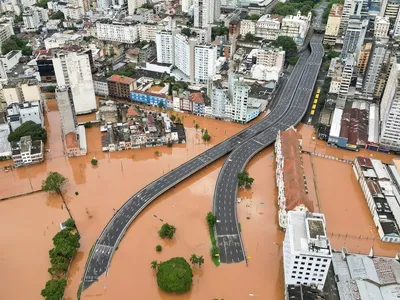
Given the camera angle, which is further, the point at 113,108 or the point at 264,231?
the point at 113,108

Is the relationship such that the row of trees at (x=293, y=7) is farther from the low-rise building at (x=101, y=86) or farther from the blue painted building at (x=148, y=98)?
the low-rise building at (x=101, y=86)

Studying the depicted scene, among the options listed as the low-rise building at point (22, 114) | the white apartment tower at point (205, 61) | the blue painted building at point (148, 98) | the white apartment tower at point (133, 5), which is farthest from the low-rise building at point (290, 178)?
the white apartment tower at point (133, 5)

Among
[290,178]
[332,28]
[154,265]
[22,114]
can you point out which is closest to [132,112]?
[22,114]

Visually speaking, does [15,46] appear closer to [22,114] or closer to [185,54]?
[22,114]

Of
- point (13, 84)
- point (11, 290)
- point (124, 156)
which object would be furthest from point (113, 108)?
point (11, 290)

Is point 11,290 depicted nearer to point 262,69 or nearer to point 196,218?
point 196,218

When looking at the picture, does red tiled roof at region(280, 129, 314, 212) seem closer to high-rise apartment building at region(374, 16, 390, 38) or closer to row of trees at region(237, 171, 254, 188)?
row of trees at region(237, 171, 254, 188)
